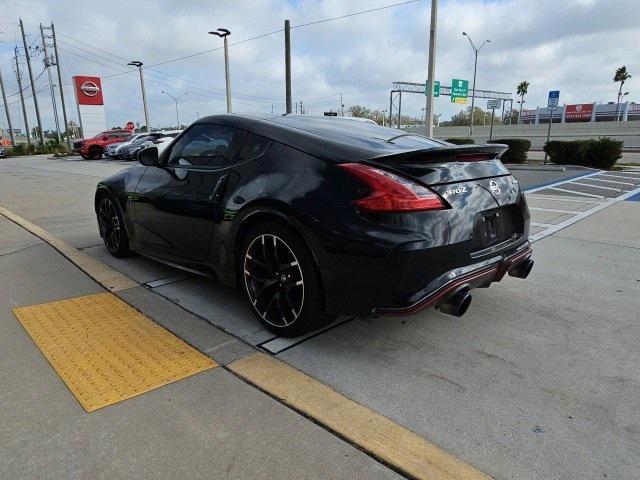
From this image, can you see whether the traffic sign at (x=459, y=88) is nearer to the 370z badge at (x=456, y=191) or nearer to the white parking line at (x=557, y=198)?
the white parking line at (x=557, y=198)

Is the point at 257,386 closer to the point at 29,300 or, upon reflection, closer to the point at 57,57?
the point at 29,300

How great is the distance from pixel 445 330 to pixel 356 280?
1007 mm

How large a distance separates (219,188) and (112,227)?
2259 mm

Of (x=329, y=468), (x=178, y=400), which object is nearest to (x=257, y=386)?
(x=178, y=400)

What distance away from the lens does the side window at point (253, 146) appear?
125 inches

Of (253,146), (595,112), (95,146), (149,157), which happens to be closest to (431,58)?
(149,157)

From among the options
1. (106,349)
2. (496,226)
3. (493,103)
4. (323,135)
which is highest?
(493,103)

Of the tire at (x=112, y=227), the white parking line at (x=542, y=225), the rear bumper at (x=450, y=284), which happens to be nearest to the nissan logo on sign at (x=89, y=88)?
the tire at (x=112, y=227)

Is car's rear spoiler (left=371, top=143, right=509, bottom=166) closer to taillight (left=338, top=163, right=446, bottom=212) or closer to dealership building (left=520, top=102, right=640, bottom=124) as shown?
taillight (left=338, top=163, right=446, bottom=212)

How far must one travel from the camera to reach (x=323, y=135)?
121 inches

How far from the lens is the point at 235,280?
132 inches

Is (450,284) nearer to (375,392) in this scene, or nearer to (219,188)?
(375,392)

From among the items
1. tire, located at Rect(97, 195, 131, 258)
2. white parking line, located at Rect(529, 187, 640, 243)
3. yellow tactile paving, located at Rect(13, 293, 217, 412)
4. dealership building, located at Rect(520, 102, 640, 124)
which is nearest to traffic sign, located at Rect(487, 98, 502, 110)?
white parking line, located at Rect(529, 187, 640, 243)

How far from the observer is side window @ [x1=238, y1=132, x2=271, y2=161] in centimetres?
317
